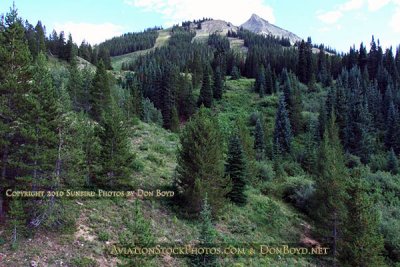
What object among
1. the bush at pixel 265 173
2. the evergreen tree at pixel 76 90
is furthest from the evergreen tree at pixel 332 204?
the evergreen tree at pixel 76 90

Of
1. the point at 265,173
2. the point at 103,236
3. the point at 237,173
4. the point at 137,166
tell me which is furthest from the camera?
the point at 265,173

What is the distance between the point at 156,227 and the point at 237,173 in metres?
10.9

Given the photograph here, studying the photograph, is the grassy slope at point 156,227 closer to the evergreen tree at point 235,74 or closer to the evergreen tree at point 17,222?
the evergreen tree at point 17,222

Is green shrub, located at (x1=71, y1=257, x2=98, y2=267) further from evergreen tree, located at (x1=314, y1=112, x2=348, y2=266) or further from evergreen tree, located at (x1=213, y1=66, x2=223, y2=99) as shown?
evergreen tree, located at (x1=213, y1=66, x2=223, y2=99)

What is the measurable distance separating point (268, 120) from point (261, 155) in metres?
23.0

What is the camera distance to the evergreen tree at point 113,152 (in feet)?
73.7

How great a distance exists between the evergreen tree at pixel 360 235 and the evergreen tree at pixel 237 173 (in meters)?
9.72

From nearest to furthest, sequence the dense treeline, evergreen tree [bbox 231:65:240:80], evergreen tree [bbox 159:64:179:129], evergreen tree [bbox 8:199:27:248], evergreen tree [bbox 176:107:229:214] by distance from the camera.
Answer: evergreen tree [bbox 8:199:27:248] → the dense treeline → evergreen tree [bbox 176:107:229:214] → evergreen tree [bbox 159:64:179:129] → evergreen tree [bbox 231:65:240:80]

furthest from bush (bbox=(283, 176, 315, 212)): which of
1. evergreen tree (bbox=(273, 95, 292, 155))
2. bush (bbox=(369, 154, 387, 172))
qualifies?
bush (bbox=(369, 154, 387, 172))

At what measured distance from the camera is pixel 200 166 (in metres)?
24.0

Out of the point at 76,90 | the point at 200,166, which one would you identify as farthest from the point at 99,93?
the point at 200,166

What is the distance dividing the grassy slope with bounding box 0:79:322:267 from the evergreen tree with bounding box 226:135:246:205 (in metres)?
1.22

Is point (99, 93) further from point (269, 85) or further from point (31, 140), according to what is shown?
point (269, 85)

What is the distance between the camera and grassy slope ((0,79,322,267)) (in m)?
16.3
